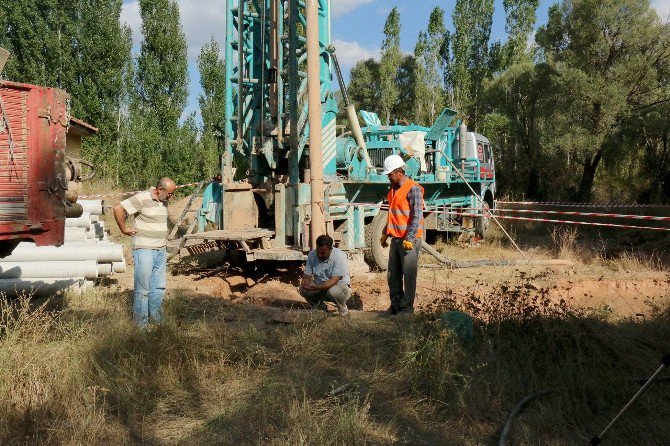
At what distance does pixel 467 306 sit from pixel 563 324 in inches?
34.8

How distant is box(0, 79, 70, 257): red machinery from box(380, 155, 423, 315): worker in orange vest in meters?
3.21

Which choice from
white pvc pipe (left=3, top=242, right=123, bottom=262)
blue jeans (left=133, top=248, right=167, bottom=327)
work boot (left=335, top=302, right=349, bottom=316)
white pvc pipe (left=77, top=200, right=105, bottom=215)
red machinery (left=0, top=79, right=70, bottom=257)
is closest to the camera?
red machinery (left=0, top=79, right=70, bottom=257)

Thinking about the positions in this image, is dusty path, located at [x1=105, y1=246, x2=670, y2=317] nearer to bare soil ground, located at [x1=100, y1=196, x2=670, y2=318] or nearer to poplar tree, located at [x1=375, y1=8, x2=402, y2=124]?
bare soil ground, located at [x1=100, y1=196, x2=670, y2=318]

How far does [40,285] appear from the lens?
7.34 meters

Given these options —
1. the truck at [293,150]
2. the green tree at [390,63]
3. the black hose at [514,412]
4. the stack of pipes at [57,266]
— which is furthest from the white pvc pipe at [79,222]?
the green tree at [390,63]

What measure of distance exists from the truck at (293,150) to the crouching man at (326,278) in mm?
1618

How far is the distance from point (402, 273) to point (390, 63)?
36.1 meters

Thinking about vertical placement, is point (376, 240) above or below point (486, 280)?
above

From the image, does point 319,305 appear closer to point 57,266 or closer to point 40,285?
point 40,285

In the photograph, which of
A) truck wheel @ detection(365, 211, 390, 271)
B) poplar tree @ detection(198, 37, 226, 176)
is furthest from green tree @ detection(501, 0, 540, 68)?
truck wheel @ detection(365, 211, 390, 271)

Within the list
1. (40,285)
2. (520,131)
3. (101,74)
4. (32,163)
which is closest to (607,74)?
(520,131)

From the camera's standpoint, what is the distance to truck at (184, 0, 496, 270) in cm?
882

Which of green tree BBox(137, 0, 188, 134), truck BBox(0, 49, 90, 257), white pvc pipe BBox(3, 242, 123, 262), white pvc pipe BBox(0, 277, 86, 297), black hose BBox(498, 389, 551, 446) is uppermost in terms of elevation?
green tree BBox(137, 0, 188, 134)

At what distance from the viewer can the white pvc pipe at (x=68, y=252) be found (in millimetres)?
8039
